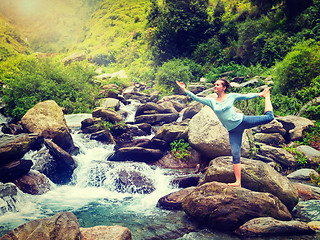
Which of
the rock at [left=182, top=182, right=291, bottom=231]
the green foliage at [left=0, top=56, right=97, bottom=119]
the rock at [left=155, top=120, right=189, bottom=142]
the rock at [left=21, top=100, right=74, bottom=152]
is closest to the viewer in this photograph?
the rock at [left=182, top=182, right=291, bottom=231]

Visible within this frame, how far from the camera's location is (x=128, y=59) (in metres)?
40.4

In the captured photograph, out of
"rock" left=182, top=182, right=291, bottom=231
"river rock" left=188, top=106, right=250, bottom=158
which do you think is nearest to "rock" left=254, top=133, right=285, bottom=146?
"river rock" left=188, top=106, right=250, bottom=158

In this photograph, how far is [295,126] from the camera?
31.5ft

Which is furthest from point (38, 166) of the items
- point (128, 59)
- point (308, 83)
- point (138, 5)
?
point (138, 5)

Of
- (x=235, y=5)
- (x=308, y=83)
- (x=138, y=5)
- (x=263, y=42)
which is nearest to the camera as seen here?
(x=308, y=83)

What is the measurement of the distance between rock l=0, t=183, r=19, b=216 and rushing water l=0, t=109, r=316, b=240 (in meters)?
0.17

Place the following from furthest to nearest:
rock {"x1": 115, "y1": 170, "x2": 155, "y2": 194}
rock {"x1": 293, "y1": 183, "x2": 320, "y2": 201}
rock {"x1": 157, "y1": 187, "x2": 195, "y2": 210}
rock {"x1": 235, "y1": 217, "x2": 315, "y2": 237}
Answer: rock {"x1": 115, "y1": 170, "x2": 155, "y2": 194}
rock {"x1": 293, "y1": 183, "x2": 320, "y2": 201}
rock {"x1": 157, "y1": 187, "x2": 195, "y2": 210}
rock {"x1": 235, "y1": 217, "x2": 315, "y2": 237}

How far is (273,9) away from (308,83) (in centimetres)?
1435

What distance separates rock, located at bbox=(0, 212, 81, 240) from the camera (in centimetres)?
334

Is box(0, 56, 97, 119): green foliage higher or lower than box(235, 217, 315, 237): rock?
higher

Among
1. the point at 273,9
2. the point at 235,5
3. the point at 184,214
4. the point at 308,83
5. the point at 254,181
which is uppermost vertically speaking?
the point at 235,5

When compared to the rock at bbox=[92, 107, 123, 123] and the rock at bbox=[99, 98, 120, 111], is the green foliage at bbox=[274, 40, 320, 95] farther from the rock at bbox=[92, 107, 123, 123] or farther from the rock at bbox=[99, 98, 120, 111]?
the rock at bbox=[99, 98, 120, 111]

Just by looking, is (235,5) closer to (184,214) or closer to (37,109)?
(37,109)

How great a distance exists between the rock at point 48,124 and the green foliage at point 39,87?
342 centimetres
